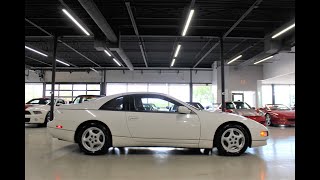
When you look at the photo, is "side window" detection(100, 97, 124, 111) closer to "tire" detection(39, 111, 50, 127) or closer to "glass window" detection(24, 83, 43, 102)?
"tire" detection(39, 111, 50, 127)

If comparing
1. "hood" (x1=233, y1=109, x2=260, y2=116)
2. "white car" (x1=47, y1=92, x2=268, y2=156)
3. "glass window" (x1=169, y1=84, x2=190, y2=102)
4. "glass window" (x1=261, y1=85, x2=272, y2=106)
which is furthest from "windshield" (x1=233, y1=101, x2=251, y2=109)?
"glass window" (x1=169, y1=84, x2=190, y2=102)

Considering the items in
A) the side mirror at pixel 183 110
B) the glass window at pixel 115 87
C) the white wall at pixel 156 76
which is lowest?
the side mirror at pixel 183 110

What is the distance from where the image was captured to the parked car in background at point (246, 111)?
37.3ft

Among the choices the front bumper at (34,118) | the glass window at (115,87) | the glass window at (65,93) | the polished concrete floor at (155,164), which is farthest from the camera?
the glass window at (65,93)

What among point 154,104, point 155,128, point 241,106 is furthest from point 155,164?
point 241,106

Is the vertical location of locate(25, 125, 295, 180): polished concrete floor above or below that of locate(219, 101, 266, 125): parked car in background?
below

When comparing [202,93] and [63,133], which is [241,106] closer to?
[63,133]

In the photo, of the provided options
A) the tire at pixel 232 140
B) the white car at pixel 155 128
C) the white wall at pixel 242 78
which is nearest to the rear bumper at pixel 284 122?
the white car at pixel 155 128

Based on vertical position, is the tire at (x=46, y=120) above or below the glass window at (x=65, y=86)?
below

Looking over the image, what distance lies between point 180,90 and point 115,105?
21.4m

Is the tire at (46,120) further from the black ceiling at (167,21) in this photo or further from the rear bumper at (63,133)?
the rear bumper at (63,133)

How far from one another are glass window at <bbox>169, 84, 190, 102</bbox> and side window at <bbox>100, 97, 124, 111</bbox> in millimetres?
20952

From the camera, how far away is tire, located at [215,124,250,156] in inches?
206
